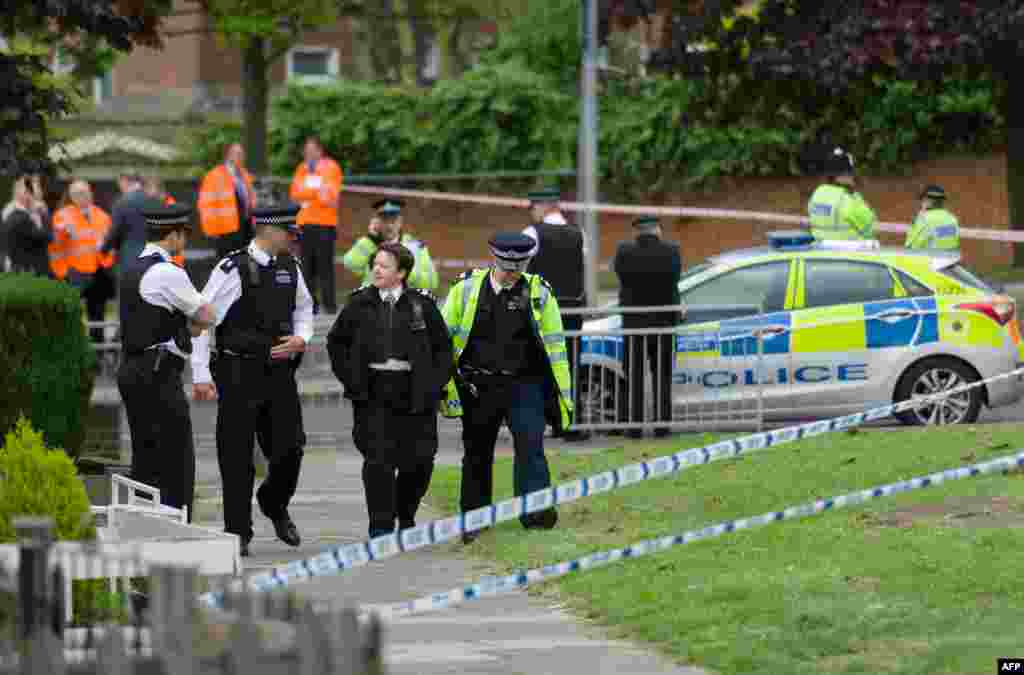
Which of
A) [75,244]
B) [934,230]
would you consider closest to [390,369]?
[934,230]

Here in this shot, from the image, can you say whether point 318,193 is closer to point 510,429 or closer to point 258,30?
point 258,30

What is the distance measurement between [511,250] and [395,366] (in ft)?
3.04

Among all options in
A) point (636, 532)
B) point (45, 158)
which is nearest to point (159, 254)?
point (636, 532)

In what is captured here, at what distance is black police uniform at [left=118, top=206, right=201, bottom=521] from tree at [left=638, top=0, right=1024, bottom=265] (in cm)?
1649

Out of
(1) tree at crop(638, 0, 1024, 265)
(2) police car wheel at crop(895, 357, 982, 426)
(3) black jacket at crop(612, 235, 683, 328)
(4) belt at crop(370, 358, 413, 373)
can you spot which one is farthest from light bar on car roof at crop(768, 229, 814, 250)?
(1) tree at crop(638, 0, 1024, 265)

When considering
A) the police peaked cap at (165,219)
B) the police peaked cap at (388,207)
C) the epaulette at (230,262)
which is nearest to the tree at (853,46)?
the police peaked cap at (388,207)

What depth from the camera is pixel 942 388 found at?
1762 cm

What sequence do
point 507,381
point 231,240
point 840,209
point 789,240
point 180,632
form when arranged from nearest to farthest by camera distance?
point 180,632 → point 507,381 → point 789,240 → point 840,209 → point 231,240

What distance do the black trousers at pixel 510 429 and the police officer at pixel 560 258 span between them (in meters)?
4.75

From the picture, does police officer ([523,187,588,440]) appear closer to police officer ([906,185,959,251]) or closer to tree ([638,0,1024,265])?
police officer ([906,185,959,251])

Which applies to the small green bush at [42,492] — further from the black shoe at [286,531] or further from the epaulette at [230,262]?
the black shoe at [286,531]

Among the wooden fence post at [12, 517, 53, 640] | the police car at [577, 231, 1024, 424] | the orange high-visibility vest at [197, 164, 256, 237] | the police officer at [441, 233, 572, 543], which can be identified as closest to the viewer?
the wooden fence post at [12, 517, 53, 640]

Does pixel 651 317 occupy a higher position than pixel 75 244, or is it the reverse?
pixel 75 244

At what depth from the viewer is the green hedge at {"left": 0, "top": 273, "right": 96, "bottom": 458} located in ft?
44.2
